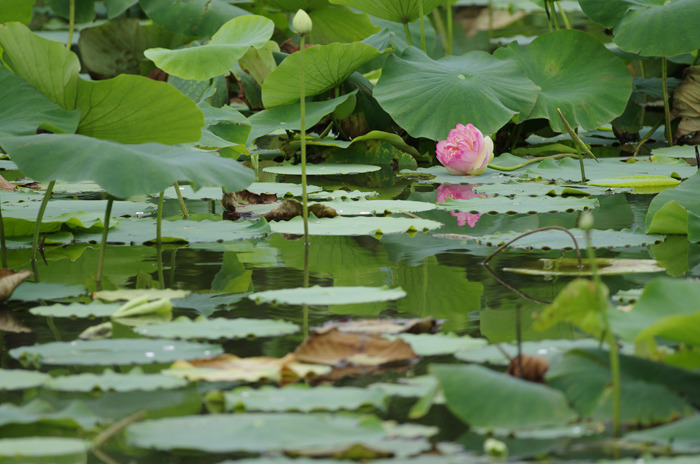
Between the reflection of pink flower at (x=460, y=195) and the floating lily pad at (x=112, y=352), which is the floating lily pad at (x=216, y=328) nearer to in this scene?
the floating lily pad at (x=112, y=352)

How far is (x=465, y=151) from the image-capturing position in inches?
116

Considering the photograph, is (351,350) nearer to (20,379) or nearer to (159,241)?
(20,379)

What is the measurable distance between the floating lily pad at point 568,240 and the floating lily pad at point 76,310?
823mm

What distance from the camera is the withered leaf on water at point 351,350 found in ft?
3.45

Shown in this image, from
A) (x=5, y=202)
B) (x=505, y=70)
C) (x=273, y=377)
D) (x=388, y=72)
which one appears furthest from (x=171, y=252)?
(x=505, y=70)

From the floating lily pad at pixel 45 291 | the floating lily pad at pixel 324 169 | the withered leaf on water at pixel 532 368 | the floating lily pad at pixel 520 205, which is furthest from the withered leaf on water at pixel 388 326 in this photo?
the floating lily pad at pixel 324 169

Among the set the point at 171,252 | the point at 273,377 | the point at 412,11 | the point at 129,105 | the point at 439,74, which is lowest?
the point at 273,377

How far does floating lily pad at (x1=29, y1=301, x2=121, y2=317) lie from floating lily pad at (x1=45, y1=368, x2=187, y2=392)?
31cm

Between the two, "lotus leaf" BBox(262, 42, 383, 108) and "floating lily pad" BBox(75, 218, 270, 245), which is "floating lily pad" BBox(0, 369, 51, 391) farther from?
"lotus leaf" BBox(262, 42, 383, 108)

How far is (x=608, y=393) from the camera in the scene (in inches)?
33.1

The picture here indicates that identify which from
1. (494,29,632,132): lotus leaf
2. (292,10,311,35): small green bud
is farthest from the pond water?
(494,29,632,132): lotus leaf

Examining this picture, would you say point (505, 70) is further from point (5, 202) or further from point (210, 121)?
point (5, 202)

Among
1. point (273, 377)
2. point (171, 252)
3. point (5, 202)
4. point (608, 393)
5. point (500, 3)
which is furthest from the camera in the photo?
point (500, 3)

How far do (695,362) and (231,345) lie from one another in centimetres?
58
